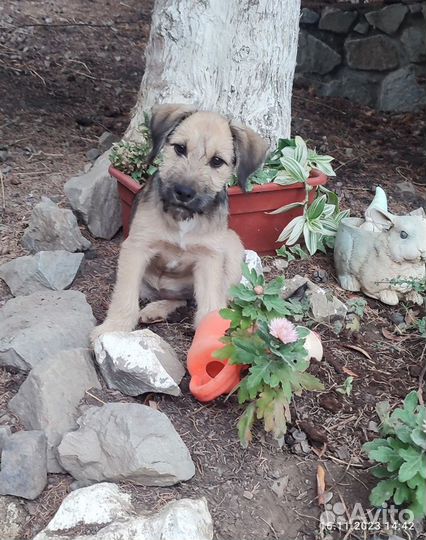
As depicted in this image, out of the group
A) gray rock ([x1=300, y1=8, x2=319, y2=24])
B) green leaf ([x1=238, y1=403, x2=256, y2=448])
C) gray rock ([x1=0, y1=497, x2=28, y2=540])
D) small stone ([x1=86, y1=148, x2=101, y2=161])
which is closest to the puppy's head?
green leaf ([x1=238, y1=403, x2=256, y2=448])

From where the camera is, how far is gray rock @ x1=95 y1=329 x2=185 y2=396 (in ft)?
11.0

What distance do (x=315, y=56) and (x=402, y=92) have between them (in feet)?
3.98

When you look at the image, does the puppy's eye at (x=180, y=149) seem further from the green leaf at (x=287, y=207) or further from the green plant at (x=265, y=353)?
the green leaf at (x=287, y=207)

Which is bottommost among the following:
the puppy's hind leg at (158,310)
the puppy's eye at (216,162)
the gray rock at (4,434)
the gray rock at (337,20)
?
the puppy's hind leg at (158,310)

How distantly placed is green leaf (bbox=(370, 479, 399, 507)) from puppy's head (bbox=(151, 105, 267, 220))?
1.65m

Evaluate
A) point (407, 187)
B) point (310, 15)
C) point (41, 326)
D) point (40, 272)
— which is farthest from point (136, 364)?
point (310, 15)

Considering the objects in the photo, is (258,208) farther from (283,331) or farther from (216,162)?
(283,331)

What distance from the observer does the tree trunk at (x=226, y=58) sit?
4.96 m

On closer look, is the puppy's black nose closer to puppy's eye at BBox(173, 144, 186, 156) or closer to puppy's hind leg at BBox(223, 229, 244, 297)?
puppy's eye at BBox(173, 144, 186, 156)

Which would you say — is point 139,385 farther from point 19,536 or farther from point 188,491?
point 19,536

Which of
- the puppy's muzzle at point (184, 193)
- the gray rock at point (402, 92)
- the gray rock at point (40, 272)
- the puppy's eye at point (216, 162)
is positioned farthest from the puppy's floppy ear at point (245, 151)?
the gray rock at point (402, 92)

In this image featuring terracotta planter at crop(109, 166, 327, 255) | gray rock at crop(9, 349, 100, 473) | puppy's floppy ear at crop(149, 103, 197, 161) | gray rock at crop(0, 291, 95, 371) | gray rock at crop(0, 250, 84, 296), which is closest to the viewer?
gray rock at crop(9, 349, 100, 473)

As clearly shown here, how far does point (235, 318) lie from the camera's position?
10.3 feet

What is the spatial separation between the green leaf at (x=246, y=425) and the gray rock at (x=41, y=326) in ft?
3.38
